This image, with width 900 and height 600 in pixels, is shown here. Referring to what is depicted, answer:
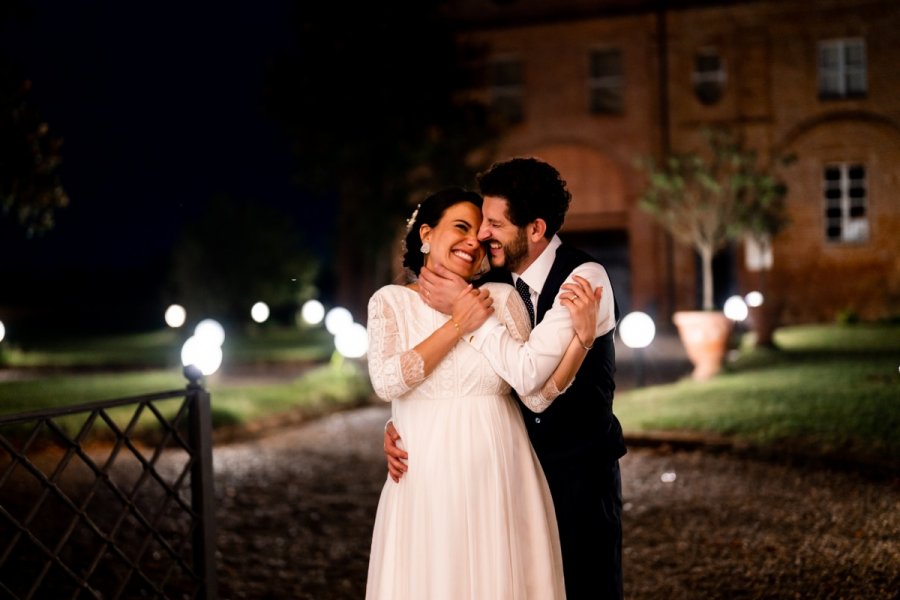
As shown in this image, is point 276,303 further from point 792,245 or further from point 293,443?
point 293,443

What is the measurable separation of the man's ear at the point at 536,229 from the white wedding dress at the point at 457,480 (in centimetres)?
24

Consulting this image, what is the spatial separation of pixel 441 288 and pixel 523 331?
36 centimetres

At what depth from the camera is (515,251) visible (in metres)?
3.49

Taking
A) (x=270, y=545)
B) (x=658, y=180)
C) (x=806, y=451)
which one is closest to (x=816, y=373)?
(x=806, y=451)

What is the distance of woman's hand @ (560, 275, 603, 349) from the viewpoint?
3.18 metres

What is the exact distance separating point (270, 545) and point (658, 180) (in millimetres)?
13872

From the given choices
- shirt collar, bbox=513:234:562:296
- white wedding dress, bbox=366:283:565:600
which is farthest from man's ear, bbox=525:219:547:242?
white wedding dress, bbox=366:283:565:600

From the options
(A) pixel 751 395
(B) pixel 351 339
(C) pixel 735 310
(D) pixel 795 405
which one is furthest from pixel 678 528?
(C) pixel 735 310

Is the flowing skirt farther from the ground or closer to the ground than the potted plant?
closer to the ground

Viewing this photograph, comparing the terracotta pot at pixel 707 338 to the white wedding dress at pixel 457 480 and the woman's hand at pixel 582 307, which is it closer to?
A: the white wedding dress at pixel 457 480

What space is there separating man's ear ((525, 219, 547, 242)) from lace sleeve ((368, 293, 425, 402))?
0.61 m

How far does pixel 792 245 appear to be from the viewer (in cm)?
2611

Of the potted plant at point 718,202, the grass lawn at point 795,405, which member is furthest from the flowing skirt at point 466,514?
the potted plant at point 718,202

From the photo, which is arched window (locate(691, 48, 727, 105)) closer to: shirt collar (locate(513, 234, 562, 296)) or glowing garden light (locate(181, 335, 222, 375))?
glowing garden light (locate(181, 335, 222, 375))
